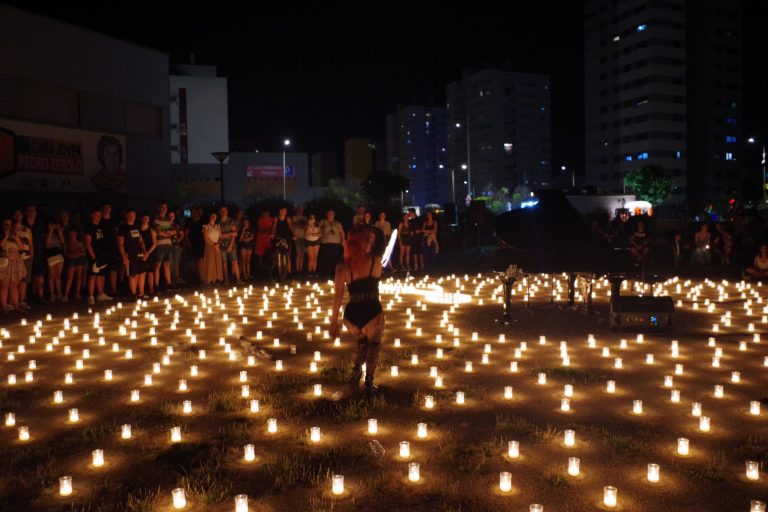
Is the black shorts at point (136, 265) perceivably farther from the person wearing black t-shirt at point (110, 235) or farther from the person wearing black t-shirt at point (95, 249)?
the person wearing black t-shirt at point (95, 249)

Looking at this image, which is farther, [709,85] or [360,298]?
[709,85]

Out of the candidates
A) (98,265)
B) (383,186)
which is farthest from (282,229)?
(383,186)

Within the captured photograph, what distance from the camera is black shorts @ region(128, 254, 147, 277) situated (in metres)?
13.7

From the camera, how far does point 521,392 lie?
21.7ft

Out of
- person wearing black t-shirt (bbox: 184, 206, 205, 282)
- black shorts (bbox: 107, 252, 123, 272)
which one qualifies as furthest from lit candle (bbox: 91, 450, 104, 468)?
person wearing black t-shirt (bbox: 184, 206, 205, 282)

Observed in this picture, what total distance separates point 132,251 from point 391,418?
9799 millimetres

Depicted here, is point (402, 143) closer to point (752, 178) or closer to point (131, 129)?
point (752, 178)

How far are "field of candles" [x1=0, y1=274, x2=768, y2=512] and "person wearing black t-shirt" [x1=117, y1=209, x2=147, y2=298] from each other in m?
3.02

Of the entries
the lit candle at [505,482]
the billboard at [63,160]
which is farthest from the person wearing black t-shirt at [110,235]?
the lit candle at [505,482]

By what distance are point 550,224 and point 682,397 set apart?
4.10 metres

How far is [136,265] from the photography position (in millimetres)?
13852

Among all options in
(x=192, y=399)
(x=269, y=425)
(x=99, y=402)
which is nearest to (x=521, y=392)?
(x=269, y=425)

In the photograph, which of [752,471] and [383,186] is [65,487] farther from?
[383,186]

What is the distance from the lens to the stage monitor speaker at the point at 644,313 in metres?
9.56
